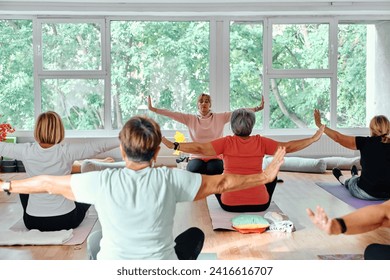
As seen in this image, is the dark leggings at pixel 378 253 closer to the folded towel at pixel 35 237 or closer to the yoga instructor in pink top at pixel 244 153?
the yoga instructor in pink top at pixel 244 153

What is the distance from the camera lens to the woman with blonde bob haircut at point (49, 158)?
11.7 ft

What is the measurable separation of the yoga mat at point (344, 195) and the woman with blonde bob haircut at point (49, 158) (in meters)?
2.39

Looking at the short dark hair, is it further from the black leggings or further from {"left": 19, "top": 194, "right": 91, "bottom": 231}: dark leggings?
{"left": 19, "top": 194, "right": 91, "bottom": 231}: dark leggings

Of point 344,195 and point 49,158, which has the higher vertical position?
point 49,158

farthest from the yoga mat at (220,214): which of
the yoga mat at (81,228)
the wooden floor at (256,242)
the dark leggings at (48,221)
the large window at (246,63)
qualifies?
the large window at (246,63)

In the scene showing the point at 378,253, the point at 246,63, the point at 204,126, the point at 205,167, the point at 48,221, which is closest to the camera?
the point at 378,253

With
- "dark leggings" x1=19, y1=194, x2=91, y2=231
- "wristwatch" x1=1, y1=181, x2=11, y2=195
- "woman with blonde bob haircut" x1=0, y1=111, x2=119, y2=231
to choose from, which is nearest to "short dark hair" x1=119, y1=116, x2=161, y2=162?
"wristwatch" x1=1, y1=181, x2=11, y2=195

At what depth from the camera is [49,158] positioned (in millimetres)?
3686

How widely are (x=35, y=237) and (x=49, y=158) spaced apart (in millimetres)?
528

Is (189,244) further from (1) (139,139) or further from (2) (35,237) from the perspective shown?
(2) (35,237)

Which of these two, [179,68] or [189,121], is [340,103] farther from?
[189,121]

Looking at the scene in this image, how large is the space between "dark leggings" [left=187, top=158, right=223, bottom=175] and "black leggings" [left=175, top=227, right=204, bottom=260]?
2663 mm

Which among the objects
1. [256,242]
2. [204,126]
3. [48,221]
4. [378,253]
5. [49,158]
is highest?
[204,126]

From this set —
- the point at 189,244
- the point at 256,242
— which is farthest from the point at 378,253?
the point at 256,242
